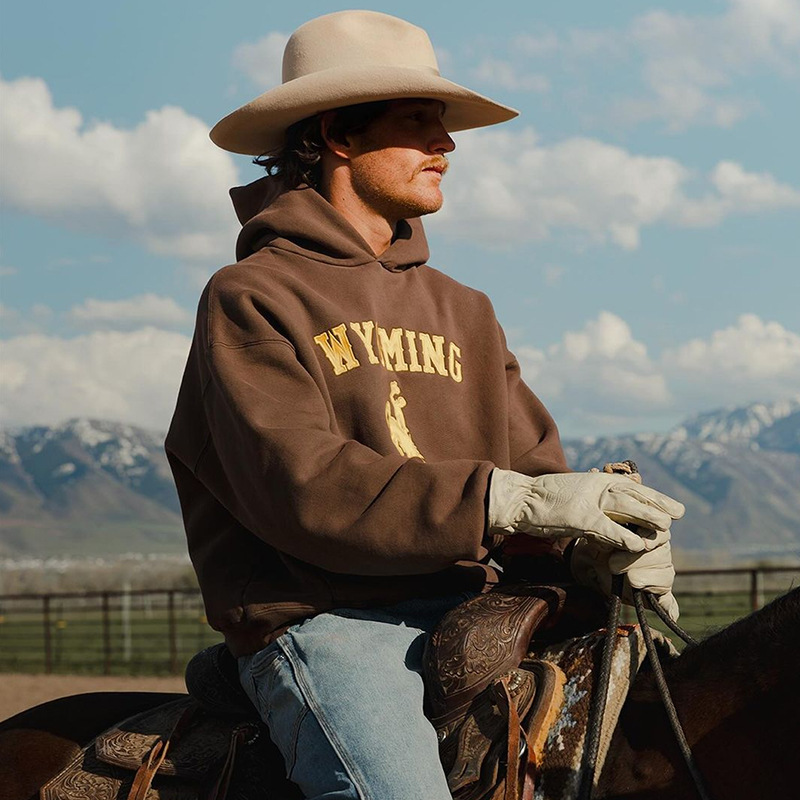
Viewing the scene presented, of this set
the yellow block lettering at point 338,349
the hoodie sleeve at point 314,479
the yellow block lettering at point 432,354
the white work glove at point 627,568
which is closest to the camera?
the hoodie sleeve at point 314,479

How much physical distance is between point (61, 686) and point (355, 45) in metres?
15.9

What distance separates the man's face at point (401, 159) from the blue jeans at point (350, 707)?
1274 mm

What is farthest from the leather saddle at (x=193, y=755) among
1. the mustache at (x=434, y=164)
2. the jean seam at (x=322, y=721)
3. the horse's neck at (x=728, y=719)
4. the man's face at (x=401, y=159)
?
the mustache at (x=434, y=164)

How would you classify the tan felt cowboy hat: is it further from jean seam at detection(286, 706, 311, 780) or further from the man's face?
jean seam at detection(286, 706, 311, 780)

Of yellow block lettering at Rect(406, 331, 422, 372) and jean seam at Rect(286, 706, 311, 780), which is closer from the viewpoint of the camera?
jean seam at Rect(286, 706, 311, 780)

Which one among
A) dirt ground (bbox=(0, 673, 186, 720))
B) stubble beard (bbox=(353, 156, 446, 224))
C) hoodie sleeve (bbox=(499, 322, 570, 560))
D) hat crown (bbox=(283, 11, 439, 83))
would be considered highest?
hat crown (bbox=(283, 11, 439, 83))

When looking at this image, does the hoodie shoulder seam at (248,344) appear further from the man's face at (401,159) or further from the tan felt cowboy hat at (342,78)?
the tan felt cowboy hat at (342,78)

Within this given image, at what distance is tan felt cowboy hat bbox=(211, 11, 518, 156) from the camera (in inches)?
137

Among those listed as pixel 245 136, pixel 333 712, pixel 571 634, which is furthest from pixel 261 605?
pixel 245 136

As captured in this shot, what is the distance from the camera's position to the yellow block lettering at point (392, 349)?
3389 millimetres

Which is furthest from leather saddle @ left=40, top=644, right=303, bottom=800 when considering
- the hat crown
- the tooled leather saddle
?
the hat crown

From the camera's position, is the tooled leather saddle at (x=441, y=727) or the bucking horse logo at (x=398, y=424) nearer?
the tooled leather saddle at (x=441, y=727)

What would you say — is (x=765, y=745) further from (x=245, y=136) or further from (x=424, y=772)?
(x=245, y=136)

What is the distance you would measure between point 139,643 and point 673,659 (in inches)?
1091
